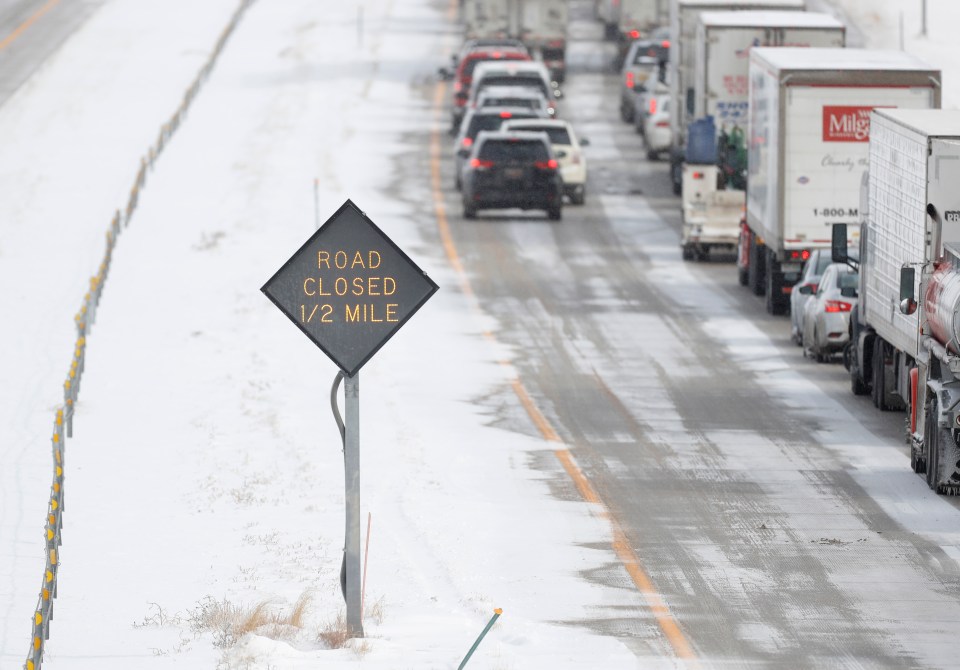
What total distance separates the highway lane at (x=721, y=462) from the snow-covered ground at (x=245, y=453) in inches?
21.2

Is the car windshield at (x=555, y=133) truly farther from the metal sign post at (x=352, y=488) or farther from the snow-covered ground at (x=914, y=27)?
the metal sign post at (x=352, y=488)

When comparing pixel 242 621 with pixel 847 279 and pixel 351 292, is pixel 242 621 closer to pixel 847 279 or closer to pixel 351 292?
pixel 351 292

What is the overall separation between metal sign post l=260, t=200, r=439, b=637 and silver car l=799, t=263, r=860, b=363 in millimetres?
13504

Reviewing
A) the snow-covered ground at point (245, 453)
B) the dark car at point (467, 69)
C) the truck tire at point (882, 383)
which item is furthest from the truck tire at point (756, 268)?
the dark car at point (467, 69)

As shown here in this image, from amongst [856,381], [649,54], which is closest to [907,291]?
[856,381]

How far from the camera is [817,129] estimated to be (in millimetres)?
27922

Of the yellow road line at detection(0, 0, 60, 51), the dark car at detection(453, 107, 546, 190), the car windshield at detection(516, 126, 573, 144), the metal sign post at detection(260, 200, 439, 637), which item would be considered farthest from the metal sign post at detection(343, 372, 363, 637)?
the yellow road line at detection(0, 0, 60, 51)

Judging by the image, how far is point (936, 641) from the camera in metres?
13.6

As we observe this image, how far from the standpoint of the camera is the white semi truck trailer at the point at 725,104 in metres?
35.3

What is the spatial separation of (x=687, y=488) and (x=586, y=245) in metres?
18.9

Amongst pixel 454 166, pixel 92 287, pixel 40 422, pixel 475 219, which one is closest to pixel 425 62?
pixel 454 166

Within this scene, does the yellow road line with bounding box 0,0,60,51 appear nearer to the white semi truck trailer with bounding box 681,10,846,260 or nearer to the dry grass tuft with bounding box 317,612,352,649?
the white semi truck trailer with bounding box 681,10,846,260

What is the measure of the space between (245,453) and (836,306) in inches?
340

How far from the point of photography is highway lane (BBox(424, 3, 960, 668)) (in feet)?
46.4
